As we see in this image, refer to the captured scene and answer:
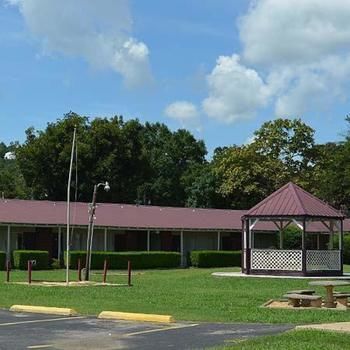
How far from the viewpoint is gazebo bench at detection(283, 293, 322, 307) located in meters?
20.1

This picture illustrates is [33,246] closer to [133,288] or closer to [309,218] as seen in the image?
[309,218]

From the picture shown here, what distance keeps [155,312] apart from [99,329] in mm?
3444

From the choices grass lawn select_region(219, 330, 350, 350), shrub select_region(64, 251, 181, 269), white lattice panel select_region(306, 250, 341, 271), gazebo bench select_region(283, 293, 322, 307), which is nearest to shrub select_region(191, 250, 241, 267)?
shrub select_region(64, 251, 181, 269)

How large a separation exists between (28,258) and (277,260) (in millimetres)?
13502

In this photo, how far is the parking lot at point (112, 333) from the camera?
1288 cm

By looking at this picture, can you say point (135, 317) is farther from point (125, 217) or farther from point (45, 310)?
point (125, 217)

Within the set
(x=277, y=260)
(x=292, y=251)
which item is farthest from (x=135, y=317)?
(x=292, y=251)

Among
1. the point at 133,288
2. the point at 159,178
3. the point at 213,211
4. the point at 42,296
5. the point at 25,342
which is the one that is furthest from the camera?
the point at 159,178

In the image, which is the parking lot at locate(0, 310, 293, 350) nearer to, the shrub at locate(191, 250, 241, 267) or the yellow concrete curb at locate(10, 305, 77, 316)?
the yellow concrete curb at locate(10, 305, 77, 316)

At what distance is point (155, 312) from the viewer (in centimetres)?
1839

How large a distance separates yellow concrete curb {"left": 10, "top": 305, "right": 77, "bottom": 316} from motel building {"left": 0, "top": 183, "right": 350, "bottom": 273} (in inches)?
777

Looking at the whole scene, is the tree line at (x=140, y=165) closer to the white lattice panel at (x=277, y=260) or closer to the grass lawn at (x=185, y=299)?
the white lattice panel at (x=277, y=260)

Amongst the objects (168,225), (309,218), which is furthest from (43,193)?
(309,218)

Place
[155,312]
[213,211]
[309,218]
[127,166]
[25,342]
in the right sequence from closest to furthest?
[25,342] < [155,312] < [309,218] < [213,211] < [127,166]
